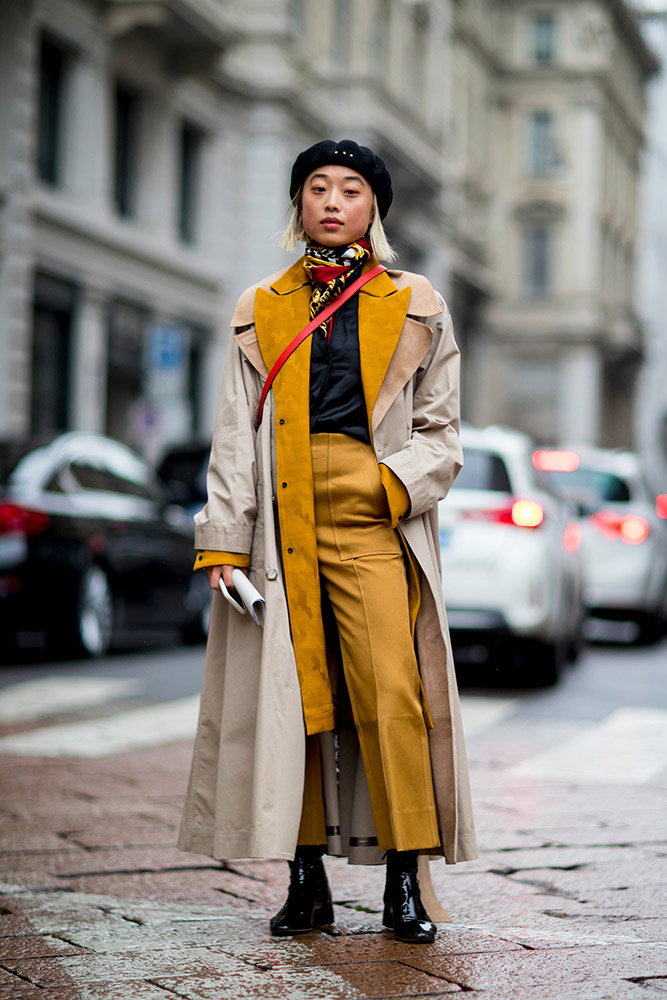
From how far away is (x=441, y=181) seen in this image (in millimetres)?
35219

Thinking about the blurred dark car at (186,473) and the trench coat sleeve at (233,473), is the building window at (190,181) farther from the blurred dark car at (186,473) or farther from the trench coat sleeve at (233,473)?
the trench coat sleeve at (233,473)

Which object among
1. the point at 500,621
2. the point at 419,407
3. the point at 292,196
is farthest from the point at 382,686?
the point at 500,621

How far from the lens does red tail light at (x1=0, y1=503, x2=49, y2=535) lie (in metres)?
10.1

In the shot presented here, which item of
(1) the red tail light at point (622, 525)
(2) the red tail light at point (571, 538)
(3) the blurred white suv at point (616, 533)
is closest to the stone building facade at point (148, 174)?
(3) the blurred white suv at point (616, 533)

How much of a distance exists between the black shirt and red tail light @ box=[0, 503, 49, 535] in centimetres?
656

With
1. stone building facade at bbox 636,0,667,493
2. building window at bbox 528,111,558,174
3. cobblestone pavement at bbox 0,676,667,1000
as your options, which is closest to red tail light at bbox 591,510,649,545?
cobblestone pavement at bbox 0,676,667,1000

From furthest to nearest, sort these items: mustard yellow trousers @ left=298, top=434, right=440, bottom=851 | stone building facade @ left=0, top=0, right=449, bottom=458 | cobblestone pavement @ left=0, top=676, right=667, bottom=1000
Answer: stone building facade @ left=0, top=0, right=449, bottom=458 < mustard yellow trousers @ left=298, top=434, right=440, bottom=851 < cobblestone pavement @ left=0, top=676, right=667, bottom=1000

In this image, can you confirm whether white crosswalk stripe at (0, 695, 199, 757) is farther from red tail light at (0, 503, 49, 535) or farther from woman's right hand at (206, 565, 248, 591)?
woman's right hand at (206, 565, 248, 591)

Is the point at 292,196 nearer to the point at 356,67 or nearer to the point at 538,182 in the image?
the point at 356,67

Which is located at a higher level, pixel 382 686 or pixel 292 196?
pixel 292 196

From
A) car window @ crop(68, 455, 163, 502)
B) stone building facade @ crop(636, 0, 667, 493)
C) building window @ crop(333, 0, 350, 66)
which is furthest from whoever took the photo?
stone building facade @ crop(636, 0, 667, 493)

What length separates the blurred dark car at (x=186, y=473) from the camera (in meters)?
13.5

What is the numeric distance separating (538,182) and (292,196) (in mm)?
50171

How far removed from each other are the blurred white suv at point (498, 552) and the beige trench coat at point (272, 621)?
5.66 m
